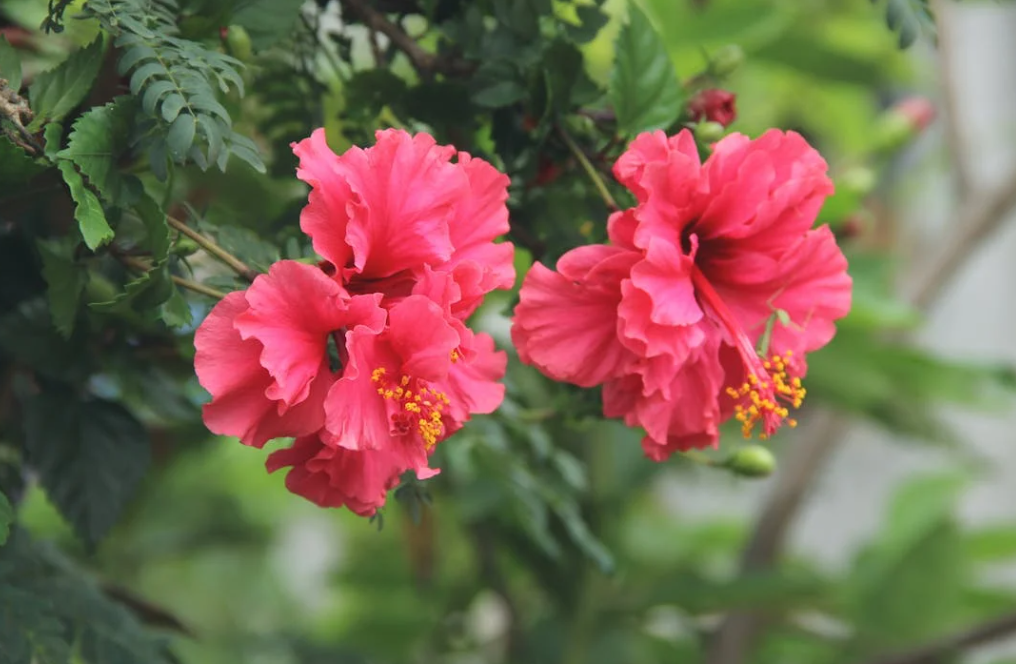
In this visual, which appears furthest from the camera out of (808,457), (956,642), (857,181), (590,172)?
(808,457)

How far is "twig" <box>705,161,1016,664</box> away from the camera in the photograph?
114 cm

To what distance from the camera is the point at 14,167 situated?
42 centimetres

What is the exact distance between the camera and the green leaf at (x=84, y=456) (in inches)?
22.1

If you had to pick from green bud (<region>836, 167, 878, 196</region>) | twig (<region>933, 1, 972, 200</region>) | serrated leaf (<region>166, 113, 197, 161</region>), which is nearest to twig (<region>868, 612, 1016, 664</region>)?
green bud (<region>836, 167, 878, 196</region>)

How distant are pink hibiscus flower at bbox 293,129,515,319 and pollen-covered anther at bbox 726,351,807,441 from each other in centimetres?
11

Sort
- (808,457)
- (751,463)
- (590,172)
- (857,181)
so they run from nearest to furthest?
1. (590,172)
2. (751,463)
3. (857,181)
4. (808,457)

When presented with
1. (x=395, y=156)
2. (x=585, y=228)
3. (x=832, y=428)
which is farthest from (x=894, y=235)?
(x=395, y=156)

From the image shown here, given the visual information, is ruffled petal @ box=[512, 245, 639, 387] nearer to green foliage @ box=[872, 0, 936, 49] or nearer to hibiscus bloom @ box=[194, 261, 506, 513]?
hibiscus bloom @ box=[194, 261, 506, 513]

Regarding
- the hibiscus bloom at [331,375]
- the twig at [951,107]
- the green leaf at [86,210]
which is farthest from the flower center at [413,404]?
the twig at [951,107]

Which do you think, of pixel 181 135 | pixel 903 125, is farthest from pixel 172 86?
pixel 903 125

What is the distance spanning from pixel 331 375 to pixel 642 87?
0.19 metres

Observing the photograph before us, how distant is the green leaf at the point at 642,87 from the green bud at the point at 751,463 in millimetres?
191

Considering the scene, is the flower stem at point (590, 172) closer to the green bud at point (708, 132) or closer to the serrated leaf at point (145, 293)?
the green bud at point (708, 132)

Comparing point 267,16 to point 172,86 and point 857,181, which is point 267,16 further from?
point 857,181
